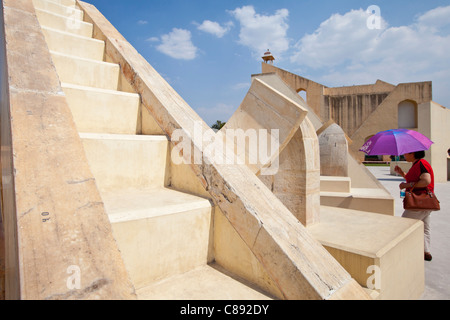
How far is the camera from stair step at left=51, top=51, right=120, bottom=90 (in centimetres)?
261

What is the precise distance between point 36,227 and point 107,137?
1.02 meters

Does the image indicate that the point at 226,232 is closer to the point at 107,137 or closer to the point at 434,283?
the point at 107,137

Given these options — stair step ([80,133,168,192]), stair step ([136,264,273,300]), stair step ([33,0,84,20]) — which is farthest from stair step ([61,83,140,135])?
stair step ([33,0,84,20])

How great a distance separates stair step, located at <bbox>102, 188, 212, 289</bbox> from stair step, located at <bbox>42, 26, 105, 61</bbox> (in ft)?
7.66

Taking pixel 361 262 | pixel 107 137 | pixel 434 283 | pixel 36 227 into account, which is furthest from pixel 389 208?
pixel 36 227

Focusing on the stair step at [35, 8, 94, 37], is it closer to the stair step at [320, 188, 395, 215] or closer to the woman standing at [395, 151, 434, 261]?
the woman standing at [395, 151, 434, 261]

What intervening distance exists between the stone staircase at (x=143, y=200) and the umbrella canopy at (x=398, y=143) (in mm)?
3321

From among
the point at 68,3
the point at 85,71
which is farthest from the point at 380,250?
the point at 68,3

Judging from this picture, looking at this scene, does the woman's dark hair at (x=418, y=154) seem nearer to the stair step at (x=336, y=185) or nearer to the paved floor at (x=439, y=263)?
the paved floor at (x=439, y=263)

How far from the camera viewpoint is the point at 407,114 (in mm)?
23141

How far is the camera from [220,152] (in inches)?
80.8

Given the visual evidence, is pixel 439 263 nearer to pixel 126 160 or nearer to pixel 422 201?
pixel 422 201

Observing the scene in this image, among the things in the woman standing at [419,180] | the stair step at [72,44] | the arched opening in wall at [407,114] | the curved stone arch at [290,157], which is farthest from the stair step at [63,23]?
the arched opening in wall at [407,114]

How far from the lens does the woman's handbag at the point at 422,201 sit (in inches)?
146
